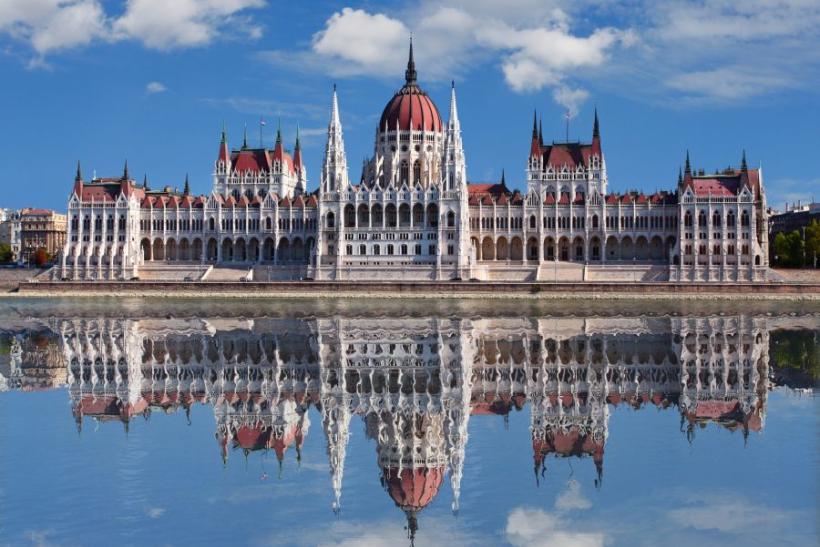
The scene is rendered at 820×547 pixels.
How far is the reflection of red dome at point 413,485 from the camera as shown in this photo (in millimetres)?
19312

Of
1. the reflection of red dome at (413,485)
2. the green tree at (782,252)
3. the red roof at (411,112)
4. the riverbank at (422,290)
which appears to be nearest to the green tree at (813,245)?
the green tree at (782,252)

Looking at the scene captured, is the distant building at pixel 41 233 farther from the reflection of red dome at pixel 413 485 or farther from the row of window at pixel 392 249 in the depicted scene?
the reflection of red dome at pixel 413 485

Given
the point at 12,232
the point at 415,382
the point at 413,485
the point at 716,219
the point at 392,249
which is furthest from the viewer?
the point at 12,232

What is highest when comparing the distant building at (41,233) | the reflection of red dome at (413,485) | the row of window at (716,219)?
the distant building at (41,233)

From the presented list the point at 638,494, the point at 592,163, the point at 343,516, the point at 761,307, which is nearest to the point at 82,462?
the point at 343,516

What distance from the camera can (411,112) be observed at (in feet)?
385

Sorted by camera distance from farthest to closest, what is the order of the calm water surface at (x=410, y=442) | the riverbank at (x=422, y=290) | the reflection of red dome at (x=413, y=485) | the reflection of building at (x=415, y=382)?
1. the riverbank at (x=422, y=290)
2. the reflection of building at (x=415, y=382)
3. the reflection of red dome at (x=413, y=485)
4. the calm water surface at (x=410, y=442)

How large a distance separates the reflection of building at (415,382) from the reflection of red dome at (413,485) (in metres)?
0.04

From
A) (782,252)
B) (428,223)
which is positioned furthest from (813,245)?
(428,223)

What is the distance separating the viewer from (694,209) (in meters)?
103

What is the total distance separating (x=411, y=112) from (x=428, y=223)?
688 inches

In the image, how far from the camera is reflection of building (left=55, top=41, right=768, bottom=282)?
336ft

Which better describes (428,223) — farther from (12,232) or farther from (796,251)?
(12,232)

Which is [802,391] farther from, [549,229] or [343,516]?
[549,229]
